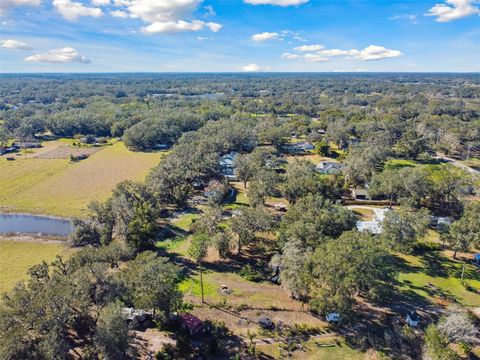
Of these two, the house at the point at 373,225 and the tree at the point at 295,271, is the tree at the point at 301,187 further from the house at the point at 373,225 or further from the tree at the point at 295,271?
the tree at the point at 295,271

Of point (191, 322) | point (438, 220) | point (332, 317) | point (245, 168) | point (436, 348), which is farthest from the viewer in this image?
point (245, 168)

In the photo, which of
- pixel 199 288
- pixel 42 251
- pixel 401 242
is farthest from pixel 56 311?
pixel 401 242

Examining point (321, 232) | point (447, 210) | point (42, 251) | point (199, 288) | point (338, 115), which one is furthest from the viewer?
point (338, 115)

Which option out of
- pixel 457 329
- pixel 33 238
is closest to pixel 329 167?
pixel 457 329

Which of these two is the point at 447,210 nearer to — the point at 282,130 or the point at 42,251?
the point at 282,130

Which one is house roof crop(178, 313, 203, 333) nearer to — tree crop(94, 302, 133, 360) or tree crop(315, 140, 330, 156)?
tree crop(94, 302, 133, 360)

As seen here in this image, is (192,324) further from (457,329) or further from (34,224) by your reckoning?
(34,224)

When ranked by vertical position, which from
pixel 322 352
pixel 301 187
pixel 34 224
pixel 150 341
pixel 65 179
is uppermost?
pixel 301 187

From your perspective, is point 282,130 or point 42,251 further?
point 282,130
